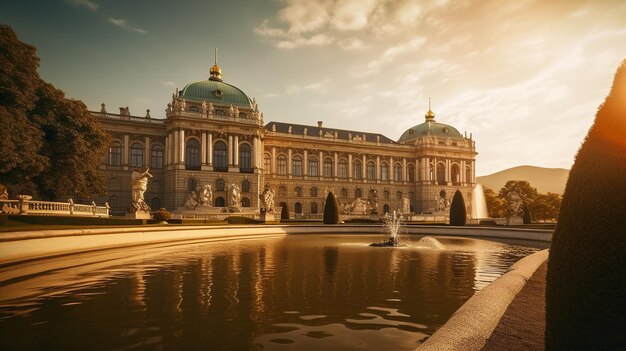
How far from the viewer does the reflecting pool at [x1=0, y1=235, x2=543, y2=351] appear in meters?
5.57

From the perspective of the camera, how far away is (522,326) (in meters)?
5.33

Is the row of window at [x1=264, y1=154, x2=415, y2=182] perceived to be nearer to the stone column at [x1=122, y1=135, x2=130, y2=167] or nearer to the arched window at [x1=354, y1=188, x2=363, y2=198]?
the arched window at [x1=354, y1=188, x2=363, y2=198]

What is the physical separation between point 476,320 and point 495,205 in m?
82.2

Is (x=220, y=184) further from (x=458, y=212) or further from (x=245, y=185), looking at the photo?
(x=458, y=212)

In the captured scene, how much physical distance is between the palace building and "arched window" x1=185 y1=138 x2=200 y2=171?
16 centimetres

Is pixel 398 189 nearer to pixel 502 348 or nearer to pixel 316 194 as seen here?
pixel 316 194

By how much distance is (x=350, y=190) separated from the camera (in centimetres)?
7519

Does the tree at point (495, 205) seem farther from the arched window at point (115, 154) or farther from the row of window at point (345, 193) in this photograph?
the arched window at point (115, 154)

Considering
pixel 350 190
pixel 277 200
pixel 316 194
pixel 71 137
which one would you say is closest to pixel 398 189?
pixel 350 190

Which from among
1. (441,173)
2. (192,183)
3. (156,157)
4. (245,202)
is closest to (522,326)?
(192,183)

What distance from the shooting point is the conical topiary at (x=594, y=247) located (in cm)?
332

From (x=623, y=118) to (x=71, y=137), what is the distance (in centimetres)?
3768

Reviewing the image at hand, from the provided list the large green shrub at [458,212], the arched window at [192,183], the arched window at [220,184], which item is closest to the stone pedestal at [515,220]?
the large green shrub at [458,212]

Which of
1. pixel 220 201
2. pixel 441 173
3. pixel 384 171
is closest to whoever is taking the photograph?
pixel 220 201
